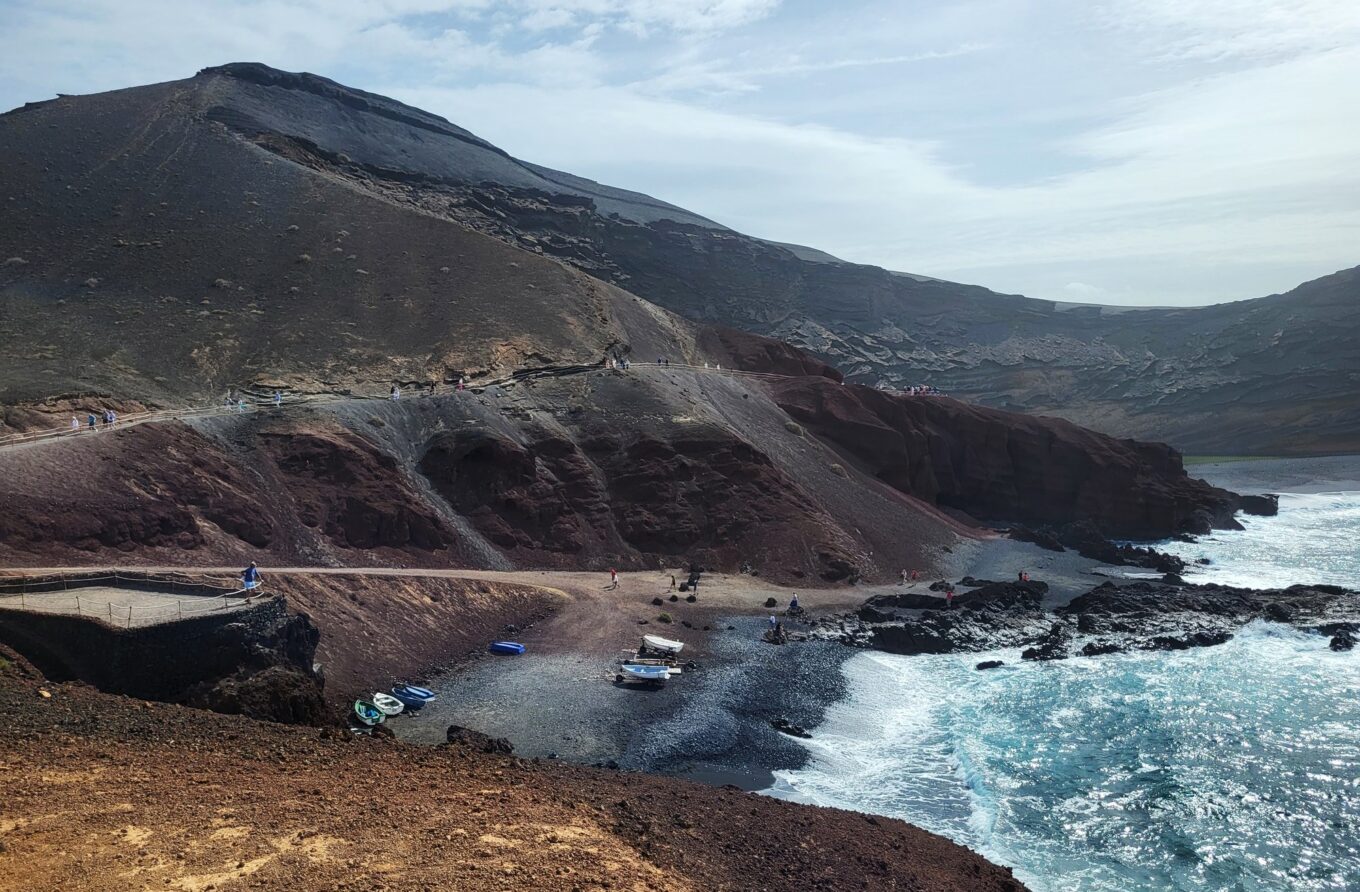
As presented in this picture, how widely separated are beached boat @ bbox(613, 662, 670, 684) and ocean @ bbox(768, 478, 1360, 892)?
19.2ft

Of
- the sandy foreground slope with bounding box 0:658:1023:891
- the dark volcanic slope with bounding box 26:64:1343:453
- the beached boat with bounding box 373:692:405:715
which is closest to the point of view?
the sandy foreground slope with bounding box 0:658:1023:891

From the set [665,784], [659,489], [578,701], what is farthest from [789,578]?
[665,784]

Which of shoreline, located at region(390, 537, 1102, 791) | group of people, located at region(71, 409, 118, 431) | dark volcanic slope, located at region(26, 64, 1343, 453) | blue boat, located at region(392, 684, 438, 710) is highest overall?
dark volcanic slope, located at region(26, 64, 1343, 453)

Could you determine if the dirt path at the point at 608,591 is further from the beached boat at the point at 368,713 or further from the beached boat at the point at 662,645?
the beached boat at the point at 368,713

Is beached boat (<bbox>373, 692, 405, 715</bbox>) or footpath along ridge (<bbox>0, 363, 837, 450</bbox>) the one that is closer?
beached boat (<bbox>373, 692, 405, 715</bbox>)

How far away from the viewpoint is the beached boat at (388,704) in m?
29.4

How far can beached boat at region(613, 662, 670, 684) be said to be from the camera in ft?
113

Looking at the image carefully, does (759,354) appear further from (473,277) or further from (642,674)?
(642,674)

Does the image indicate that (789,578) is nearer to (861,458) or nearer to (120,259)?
(861,458)

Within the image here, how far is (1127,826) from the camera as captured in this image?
26.1 m

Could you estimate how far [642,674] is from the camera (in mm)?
34438

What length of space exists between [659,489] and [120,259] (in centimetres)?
4156

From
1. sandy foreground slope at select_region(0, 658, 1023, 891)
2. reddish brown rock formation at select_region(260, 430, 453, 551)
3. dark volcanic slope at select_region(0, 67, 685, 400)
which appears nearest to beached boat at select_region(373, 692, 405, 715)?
sandy foreground slope at select_region(0, 658, 1023, 891)

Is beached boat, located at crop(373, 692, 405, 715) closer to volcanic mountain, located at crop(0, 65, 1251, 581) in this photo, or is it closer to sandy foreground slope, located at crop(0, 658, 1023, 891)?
sandy foreground slope, located at crop(0, 658, 1023, 891)
